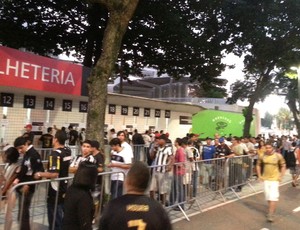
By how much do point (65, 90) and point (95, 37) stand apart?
6.13m

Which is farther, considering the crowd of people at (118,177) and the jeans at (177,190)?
the jeans at (177,190)

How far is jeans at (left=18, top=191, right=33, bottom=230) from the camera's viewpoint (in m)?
5.51

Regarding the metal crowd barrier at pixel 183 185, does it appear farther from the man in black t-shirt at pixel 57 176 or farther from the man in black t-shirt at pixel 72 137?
the man in black t-shirt at pixel 72 137

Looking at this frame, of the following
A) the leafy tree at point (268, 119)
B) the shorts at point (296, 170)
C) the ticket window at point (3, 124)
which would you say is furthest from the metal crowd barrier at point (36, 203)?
the leafy tree at point (268, 119)

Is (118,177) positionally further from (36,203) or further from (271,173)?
(271,173)

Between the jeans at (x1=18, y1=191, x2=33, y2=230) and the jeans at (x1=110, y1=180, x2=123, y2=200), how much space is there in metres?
1.97

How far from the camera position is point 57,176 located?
5781 mm

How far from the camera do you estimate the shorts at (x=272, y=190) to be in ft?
28.8

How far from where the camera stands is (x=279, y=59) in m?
24.0

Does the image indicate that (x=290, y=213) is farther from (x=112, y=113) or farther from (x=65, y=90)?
(x=112, y=113)

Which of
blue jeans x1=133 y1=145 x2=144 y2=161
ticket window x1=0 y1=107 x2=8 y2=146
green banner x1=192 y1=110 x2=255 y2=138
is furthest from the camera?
green banner x1=192 y1=110 x2=255 y2=138

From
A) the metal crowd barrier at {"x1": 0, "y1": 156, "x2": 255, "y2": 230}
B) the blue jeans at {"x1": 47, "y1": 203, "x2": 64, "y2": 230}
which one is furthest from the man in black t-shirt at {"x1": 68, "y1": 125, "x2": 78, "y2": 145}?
the blue jeans at {"x1": 47, "y1": 203, "x2": 64, "y2": 230}

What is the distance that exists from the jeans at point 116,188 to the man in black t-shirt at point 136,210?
4.10 m

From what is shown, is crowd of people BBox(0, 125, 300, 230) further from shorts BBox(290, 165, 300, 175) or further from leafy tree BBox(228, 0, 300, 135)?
leafy tree BBox(228, 0, 300, 135)
